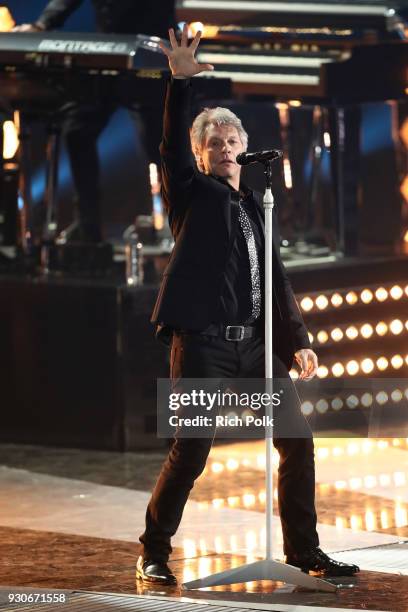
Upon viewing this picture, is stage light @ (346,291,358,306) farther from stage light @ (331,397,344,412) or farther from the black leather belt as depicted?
the black leather belt

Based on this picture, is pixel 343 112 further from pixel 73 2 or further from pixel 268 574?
pixel 268 574

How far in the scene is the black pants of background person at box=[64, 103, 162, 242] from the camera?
8.98 metres

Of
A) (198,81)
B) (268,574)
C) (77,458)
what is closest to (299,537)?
(268,574)

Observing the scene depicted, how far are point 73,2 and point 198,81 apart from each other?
33.3 inches

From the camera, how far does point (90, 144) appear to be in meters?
9.20

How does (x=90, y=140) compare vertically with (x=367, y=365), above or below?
above

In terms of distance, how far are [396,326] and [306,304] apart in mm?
727

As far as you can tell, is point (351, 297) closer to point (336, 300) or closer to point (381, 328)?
point (336, 300)

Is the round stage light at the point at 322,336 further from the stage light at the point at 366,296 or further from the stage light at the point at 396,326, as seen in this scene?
the stage light at the point at 396,326

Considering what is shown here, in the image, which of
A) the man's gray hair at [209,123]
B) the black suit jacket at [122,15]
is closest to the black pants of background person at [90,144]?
the black suit jacket at [122,15]

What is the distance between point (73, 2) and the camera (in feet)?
29.4

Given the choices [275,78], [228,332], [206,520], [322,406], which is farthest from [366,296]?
[228,332]

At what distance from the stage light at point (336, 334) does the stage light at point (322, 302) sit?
5.7 inches

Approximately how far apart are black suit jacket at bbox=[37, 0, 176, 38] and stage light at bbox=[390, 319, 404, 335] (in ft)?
6.79
